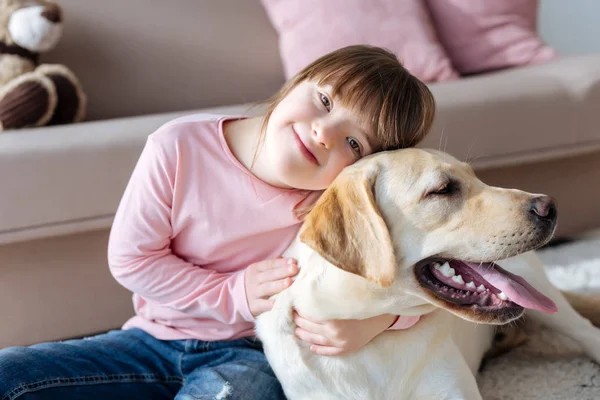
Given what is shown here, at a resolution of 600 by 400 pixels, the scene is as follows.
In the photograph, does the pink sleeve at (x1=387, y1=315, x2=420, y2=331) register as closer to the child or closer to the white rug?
the child

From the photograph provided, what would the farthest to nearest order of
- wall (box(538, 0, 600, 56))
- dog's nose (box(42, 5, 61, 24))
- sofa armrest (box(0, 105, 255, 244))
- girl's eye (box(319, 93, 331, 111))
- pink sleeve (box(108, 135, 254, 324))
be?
wall (box(538, 0, 600, 56)) → dog's nose (box(42, 5, 61, 24)) → sofa armrest (box(0, 105, 255, 244)) → pink sleeve (box(108, 135, 254, 324)) → girl's eye (box(319, 93, 331, 111))

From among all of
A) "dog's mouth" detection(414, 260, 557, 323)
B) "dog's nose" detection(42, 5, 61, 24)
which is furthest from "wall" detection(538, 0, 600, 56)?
"dog's mouth" detection(414, 260, 557, 323)

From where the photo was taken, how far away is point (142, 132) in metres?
1.69

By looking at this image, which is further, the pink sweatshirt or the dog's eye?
the pink sweatshirt

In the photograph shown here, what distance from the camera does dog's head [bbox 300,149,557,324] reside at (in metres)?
1.02

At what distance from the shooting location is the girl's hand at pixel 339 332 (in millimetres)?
1134

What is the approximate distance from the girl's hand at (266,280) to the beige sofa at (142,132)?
49cm

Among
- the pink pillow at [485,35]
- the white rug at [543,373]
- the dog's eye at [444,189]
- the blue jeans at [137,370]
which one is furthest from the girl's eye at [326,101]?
the pink pillow at [485,35]

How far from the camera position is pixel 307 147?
4.01 ft

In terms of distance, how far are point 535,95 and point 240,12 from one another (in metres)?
0.99

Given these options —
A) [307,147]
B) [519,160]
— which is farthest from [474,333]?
[519,160]

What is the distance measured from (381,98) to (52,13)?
3.74ft

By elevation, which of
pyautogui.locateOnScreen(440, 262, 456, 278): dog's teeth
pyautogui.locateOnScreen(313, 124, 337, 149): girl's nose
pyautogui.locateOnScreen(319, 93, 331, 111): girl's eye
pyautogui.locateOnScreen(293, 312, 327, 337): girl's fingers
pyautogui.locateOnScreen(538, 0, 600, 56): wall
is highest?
pyautogui.locateOnScreen(319, 93, 331, 111): girl's eye

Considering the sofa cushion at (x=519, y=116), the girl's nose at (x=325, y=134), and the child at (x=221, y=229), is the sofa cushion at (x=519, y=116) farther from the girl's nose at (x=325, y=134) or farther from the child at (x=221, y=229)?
the girl's nose at (x=325, y=134)
